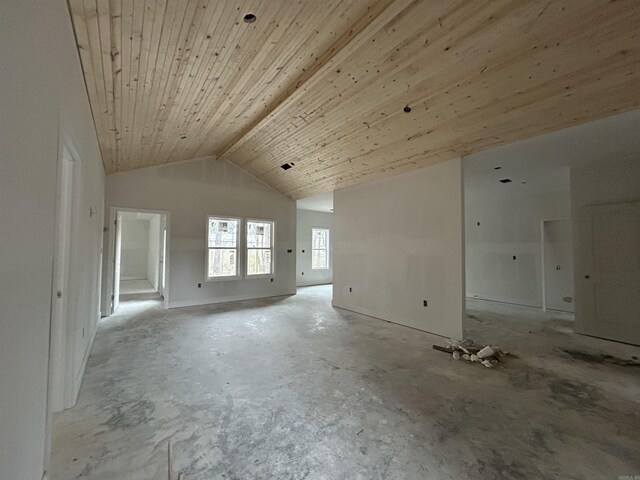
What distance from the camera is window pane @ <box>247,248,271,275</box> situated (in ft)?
23.4

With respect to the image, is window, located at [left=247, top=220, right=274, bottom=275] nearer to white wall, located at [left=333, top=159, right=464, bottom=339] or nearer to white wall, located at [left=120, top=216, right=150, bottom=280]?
white wall, located at [left=333, top=159, right=464, bottom=339]

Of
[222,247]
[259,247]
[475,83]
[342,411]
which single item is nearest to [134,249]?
[222,247]

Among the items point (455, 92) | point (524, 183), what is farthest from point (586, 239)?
point (455, 92)

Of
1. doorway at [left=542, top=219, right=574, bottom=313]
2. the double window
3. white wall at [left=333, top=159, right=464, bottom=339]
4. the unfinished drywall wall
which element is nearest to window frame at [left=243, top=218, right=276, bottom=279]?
the double window

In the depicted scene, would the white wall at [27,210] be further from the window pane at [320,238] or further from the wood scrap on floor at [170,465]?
the window pane at [320,238]

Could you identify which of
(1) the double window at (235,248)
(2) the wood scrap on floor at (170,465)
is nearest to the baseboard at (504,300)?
(1) the double window at (235,248)

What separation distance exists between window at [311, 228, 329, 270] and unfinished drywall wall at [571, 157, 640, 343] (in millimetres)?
7153

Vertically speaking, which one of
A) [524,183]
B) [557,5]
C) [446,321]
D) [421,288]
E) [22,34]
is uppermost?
[557,5]

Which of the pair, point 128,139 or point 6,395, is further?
point 128,139

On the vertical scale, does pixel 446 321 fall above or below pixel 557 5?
below

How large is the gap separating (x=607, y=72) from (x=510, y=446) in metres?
3.17

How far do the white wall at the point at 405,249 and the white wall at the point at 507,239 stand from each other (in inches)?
68.6

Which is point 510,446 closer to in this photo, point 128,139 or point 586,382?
point 586,382

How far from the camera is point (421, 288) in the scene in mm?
4648
